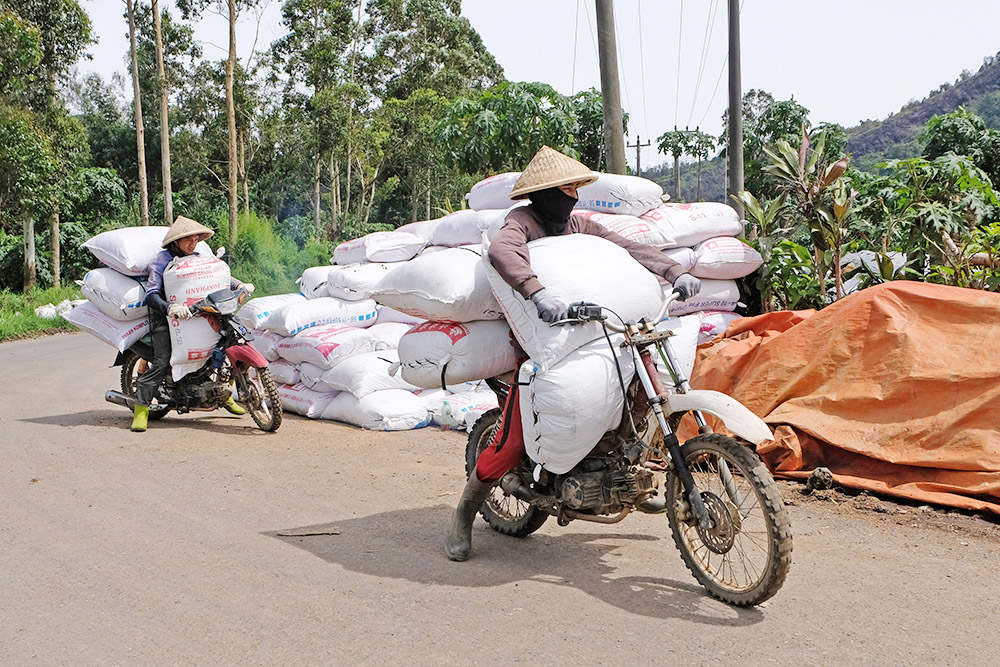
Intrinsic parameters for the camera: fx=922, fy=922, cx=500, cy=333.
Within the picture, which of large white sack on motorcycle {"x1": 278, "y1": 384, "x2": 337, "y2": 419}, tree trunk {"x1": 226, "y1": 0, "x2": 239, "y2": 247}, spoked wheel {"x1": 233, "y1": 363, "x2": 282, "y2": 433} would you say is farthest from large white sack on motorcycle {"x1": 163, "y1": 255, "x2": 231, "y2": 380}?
tree trunk {"x1": 226, "y1": 0, "x2": 239, "y2": 247}

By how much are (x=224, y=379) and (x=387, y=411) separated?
1.58 meters

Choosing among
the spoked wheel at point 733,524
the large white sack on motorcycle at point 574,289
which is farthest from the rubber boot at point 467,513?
the spoked wheel at point 733,524

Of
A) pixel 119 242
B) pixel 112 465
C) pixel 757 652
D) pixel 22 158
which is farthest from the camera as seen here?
pixel 22 158

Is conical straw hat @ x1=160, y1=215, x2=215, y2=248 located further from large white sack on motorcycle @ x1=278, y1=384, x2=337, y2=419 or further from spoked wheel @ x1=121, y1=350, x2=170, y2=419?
large white sack on motorcycle @ x1=278, y1=384, x2=337, y2=419

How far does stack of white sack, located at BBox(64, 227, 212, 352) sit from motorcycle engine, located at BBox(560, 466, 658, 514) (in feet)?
17.6

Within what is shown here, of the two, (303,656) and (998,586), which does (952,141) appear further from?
(303,656)

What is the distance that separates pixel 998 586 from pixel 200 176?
41729 mm

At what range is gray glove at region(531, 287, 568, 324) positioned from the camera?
3.77m

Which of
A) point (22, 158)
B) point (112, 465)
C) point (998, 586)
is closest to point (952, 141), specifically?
point (998, 586)

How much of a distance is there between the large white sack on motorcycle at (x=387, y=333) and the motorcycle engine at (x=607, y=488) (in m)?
4.62

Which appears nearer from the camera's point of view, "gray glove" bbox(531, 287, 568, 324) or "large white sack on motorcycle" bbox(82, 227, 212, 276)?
"gray glove" bbox(531, 287, 568, 324)

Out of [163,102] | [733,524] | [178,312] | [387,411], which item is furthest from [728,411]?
[163,102]

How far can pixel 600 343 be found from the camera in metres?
3.93

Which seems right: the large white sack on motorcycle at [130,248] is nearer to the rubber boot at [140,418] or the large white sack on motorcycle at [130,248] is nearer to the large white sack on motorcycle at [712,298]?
the rubber boot at [140,418]
